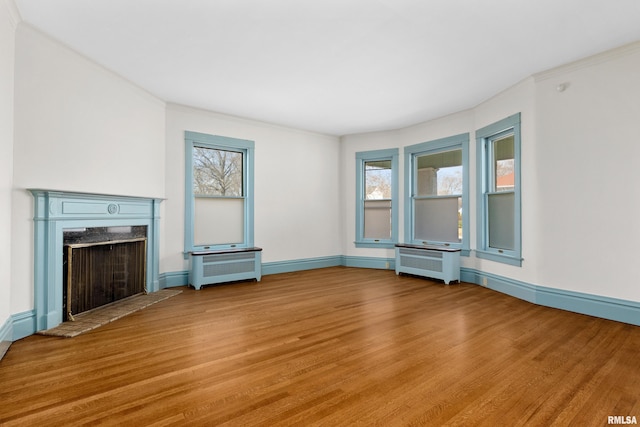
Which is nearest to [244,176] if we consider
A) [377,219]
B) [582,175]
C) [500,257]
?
[377,219]

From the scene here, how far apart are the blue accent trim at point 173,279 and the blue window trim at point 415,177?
4093mm

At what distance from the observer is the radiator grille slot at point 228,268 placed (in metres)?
4.98

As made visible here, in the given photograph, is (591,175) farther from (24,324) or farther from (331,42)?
(24,324)

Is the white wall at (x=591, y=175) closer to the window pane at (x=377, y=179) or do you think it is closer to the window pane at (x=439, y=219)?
the window pane at (x=439, y=219)

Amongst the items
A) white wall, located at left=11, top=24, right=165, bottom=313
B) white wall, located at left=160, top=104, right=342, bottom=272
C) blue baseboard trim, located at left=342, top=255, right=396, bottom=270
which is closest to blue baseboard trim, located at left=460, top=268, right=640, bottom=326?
blue baseboard trim, located at left=342, top=255, right=396, bottom=270

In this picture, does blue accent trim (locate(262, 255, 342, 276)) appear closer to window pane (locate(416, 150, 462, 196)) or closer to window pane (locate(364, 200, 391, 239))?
window pane (locate(364, 200, 391, 239))

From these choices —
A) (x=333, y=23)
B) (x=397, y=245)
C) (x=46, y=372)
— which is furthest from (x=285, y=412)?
(x=397, y=245)

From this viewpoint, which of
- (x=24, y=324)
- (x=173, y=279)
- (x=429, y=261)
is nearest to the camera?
(x=24, y=324)

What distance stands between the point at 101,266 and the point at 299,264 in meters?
3.47

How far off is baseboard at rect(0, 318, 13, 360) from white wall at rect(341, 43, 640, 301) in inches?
218

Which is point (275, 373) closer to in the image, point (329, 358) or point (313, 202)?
point (329, 358)

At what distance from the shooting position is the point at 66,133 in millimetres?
3344

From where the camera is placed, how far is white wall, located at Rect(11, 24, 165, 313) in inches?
116

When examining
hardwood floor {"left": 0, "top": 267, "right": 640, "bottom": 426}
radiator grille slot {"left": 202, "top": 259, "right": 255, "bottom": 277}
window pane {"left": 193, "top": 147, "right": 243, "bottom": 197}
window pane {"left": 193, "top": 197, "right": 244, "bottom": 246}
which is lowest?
hardwood floor {"left": 0, "top": 267, "right": 640, "bottom": 426}
